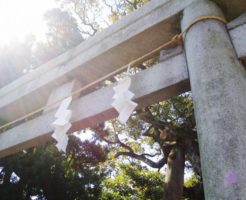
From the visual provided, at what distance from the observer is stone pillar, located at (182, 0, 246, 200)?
5.30 feet

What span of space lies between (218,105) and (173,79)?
0.61 meters

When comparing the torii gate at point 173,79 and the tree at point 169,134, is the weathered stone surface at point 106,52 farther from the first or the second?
the tree at point 169,134

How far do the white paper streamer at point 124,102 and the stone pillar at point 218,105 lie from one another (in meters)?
0.56

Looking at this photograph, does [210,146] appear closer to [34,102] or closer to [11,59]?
[34,102]

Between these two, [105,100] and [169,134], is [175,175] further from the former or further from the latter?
[105,100]

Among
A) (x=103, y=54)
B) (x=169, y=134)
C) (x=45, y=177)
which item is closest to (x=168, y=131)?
(x=169, y=134)

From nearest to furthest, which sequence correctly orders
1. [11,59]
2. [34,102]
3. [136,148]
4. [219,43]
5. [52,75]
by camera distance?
[219,43]
[52,75]
[34,102]
[11,59]
[136,148]

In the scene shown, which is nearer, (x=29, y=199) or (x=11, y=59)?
(x=11, y=59)

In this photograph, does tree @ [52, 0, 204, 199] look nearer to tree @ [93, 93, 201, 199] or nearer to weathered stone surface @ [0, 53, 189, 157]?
tree @ [93, 93, 201, 199]

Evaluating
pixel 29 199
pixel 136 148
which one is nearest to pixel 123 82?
pixel 29 199

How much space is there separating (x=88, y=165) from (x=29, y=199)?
7.36ft

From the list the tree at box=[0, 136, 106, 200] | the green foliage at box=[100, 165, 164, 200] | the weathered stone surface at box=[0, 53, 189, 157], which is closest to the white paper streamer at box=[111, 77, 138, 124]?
the weathered stone surface at box=[0, 53, 189, 157]

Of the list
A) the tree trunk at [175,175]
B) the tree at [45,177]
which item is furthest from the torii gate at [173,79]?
the tree trunk at [175,175]

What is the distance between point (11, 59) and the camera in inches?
303
